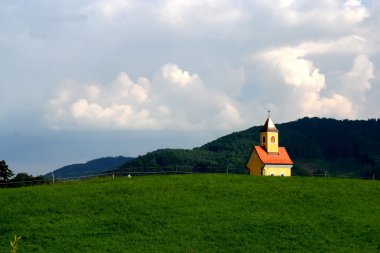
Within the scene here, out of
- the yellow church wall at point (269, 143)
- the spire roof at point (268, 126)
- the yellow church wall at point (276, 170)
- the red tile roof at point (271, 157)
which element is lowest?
the yellow church wall at point (276, 170)

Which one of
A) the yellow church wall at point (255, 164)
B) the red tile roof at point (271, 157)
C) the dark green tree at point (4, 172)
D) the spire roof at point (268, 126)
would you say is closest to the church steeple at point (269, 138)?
the spire roof at point (268, 126)

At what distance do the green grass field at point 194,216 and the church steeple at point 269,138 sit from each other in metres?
19.0

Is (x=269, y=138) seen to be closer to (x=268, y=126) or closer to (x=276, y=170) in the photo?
(x=268, y=126)

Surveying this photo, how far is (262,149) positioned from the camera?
8219cm

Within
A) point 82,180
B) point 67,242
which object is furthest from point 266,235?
point 82,180

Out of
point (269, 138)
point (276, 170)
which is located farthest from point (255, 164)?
point (269, 138)

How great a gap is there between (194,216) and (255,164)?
1347 inches

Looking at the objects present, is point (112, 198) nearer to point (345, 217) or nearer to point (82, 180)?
point (82, 180)

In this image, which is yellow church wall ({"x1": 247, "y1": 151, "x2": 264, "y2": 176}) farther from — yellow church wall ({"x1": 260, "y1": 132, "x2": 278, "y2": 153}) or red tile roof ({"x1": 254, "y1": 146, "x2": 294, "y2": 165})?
yellow church wall ({"x1": 260, "y1": 132, "x2": 278, "y2": 153})

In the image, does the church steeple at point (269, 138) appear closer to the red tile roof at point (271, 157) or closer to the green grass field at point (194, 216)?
the red tile roof at point (271, 157)

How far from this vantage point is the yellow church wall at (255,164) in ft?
265

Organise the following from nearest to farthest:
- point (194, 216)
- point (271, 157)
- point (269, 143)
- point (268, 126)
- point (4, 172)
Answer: point (194, 216) < point (4, 172) < point (271, 157) < point (269, 143) < point (268, 126)

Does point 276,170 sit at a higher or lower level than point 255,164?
lower

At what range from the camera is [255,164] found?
269ft
